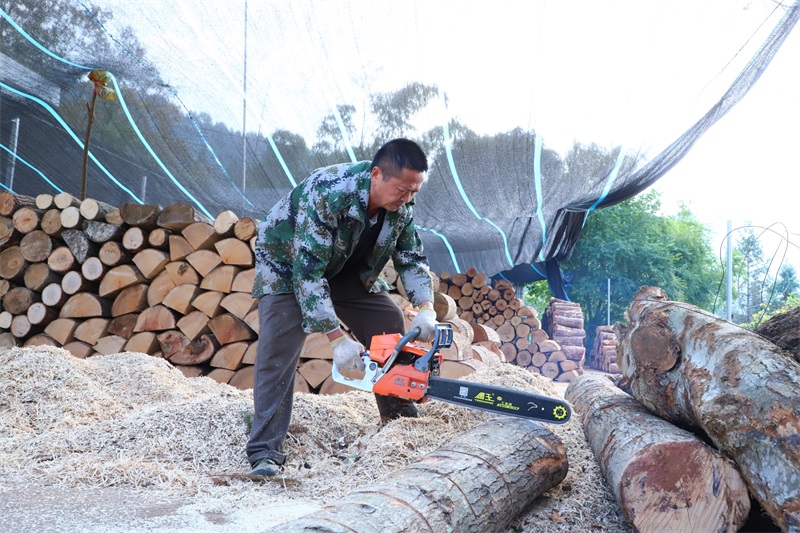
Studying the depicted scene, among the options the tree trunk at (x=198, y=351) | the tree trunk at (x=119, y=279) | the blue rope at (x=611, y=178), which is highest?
the blue rope at (x=611, y=178)

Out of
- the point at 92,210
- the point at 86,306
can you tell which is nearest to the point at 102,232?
the point at 92,210

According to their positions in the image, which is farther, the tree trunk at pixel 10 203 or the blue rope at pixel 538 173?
the blue rope at pixel 538 173

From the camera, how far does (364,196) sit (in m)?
2.69

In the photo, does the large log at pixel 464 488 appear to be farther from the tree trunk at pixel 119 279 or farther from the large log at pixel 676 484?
the tree trunk at pixel 119 279

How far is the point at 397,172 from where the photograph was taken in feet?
8.36

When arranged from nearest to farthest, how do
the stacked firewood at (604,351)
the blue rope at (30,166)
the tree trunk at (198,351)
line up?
the tree trunk at (198,351)
the blue rope at (30,166)
the stacked firewood at (604,351)

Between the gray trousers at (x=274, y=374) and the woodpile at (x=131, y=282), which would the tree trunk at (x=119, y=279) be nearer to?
the woodpile at (x=131, y=282)

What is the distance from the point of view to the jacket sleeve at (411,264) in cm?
305

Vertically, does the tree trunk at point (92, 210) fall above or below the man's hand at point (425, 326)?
above

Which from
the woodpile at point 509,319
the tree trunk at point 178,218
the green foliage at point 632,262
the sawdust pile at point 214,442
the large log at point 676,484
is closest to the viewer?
the large log at point 676,484

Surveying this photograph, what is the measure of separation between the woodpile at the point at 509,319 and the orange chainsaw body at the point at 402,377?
829 centimetres

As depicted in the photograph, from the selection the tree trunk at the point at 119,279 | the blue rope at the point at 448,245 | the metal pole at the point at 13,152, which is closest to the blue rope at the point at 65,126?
the metal pole at the point at 13,152

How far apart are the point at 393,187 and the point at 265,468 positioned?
51.5 inches

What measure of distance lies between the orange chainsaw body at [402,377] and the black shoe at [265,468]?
0.62 m
